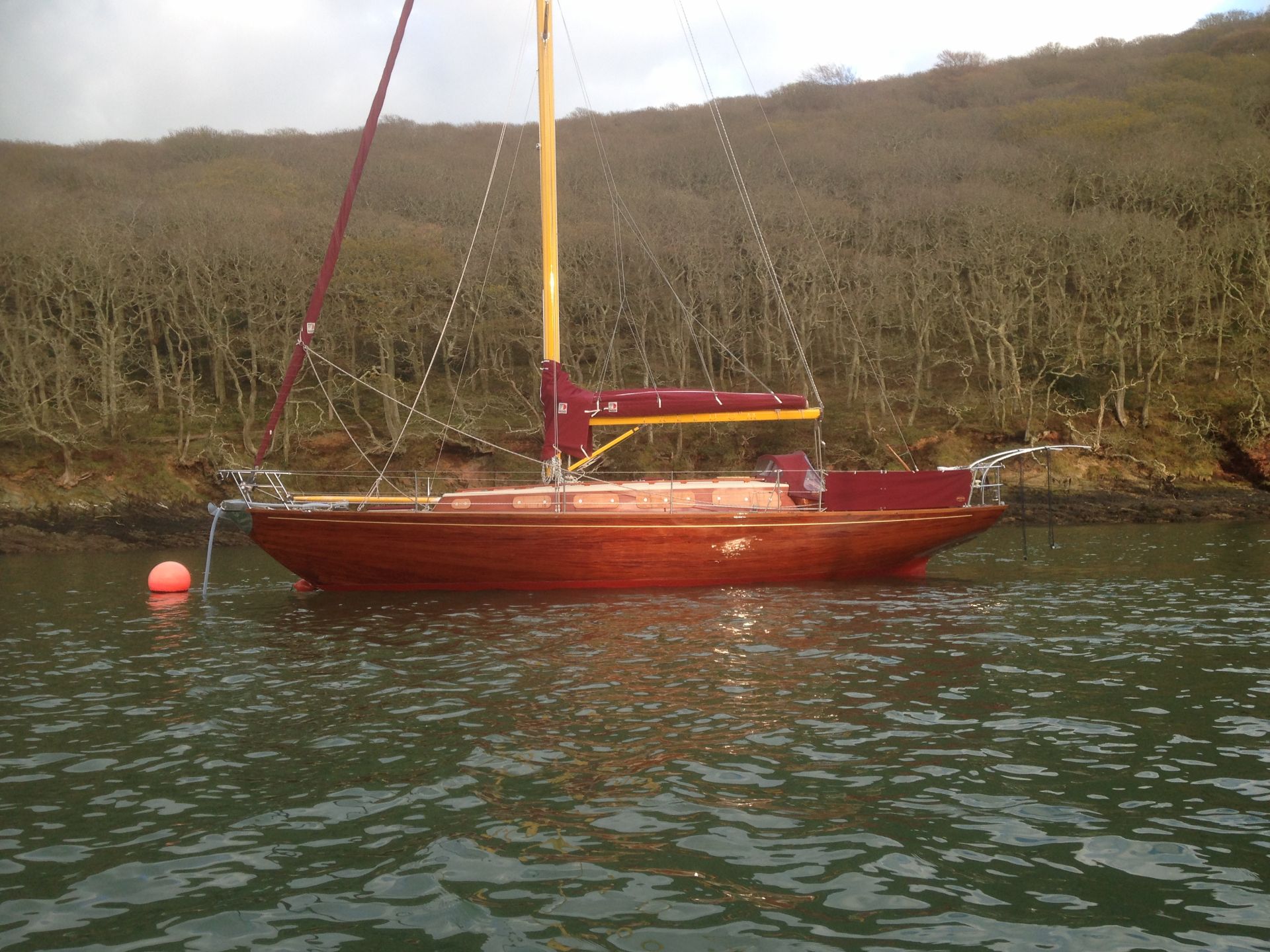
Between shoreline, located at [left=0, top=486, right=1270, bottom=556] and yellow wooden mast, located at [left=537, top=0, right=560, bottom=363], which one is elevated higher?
yellow wooden mast, located at [left=537, top=0, right=560, bottom=363]

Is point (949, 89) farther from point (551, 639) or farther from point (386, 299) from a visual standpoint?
point (551, 639)

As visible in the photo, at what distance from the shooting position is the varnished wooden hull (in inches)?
756

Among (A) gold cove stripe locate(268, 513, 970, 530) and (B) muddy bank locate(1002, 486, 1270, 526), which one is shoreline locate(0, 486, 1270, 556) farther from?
(A) gold cove stripe locate(268, 513, 970, 530)

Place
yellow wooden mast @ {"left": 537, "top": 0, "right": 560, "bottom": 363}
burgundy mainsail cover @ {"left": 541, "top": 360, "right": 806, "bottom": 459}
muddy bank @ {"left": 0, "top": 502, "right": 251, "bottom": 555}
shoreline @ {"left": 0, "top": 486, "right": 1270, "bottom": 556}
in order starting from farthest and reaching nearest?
shoreline @ {"left": 0, "top": 486, "right": 1270, "bottom": 556} < muddy bank @ {"left": 0, "top": 502, "right": 251, "bottom": 555} < burgundy mainsail cover @ {"left": 541, "top": 360, "right": 806, "bottom": 459} < yellow wooden mast @ {"left": 537, "top": 0, "right": 560, "bottom": 363}

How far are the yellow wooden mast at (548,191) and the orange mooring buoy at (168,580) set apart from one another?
9.23 m

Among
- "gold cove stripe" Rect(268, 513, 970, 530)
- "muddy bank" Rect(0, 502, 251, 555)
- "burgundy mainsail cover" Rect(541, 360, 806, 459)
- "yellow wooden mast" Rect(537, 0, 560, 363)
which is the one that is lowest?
"muddy bank" Rect(0, 502, 251, 555)

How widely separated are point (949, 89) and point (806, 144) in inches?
1496

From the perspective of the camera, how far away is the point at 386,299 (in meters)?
43.2

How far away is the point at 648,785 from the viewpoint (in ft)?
26.5

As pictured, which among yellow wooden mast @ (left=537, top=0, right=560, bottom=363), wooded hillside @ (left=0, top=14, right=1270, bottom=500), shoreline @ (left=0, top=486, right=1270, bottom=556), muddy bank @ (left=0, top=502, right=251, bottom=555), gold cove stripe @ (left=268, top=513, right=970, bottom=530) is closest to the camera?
gold cove stripe @ (left=268, top=513, right=970, bottom=530)

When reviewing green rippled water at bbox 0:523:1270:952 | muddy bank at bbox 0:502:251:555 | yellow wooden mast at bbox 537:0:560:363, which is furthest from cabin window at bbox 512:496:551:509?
muddy bank at bbox 0:502:251:555

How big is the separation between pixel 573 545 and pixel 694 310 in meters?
29.2

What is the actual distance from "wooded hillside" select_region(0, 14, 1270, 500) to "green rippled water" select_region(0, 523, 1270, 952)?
90.6 feet

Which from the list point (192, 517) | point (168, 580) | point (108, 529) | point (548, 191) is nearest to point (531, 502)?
point (548, 191)
